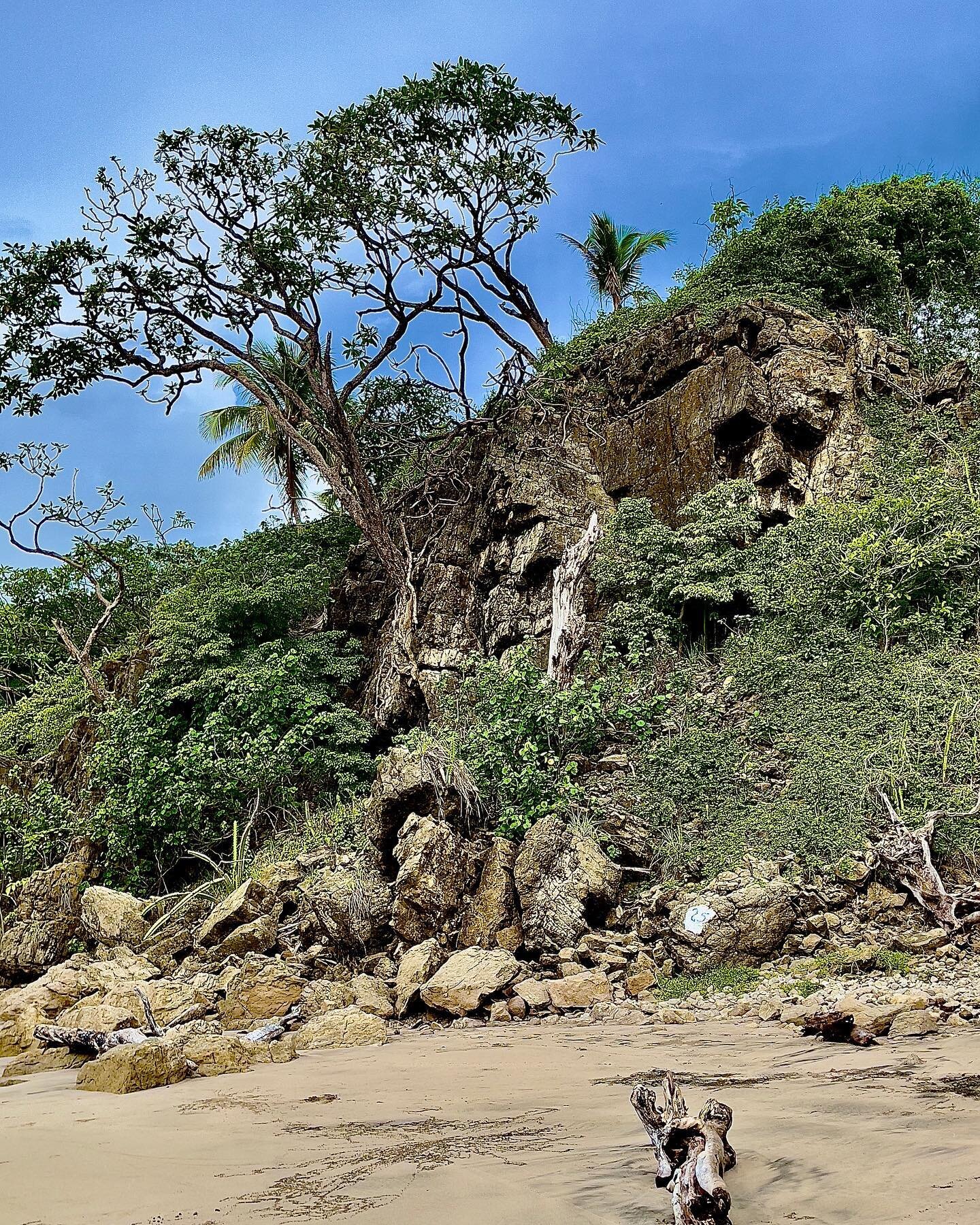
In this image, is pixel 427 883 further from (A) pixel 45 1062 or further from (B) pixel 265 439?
(B) pixel 265 439

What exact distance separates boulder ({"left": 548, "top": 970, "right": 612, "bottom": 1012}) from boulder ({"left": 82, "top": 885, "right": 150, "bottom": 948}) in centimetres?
554

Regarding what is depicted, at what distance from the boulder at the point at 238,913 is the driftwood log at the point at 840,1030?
19.9ft

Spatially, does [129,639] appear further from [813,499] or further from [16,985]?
[813,499]

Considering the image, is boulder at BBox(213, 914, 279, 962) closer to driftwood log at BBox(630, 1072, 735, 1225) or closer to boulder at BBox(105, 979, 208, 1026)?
boulder at BBox(105, 979, 208, 1026)

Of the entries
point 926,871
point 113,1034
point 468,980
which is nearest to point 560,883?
point 468,980

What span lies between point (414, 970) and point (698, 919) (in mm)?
2371

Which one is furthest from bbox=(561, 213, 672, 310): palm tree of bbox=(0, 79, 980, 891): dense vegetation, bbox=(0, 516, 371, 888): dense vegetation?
bbox=(0, 516, 371, 888): dense vegetation

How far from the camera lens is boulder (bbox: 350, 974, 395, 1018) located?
7049mm

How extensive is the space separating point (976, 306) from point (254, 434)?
57.0 feet

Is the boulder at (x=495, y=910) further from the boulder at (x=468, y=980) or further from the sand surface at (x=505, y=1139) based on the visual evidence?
the sand surface at (x=505, y=1139)

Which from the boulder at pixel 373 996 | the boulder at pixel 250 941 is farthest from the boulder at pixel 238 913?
the boulder at pixel 373 996

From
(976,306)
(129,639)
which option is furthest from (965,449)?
(129,639)

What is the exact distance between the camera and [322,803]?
501 inches

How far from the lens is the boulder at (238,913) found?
30.6ft
